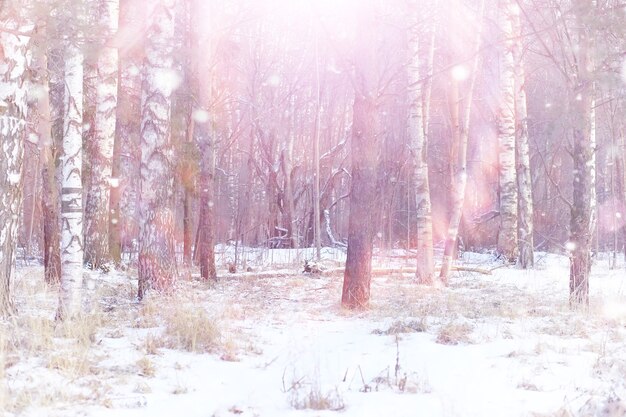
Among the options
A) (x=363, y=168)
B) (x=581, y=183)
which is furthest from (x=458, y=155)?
(x=363, y=168)

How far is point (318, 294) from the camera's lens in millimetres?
8758

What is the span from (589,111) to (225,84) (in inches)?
533

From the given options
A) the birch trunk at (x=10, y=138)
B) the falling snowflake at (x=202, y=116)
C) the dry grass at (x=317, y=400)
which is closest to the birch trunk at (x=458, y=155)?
the falling snowflake at (x=202, y=116)

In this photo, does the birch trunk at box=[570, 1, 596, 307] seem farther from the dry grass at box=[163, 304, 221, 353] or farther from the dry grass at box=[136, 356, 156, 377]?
the dry grass at box=[136, 356, 156, 377]

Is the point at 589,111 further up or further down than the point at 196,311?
further up

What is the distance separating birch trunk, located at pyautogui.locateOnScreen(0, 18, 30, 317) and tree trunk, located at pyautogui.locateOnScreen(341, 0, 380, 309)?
3.83 meters

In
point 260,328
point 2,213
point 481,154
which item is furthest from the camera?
point 481,154

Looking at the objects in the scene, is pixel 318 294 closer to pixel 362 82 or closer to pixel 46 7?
pixel 362 82

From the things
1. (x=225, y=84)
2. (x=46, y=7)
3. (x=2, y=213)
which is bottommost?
(x=2, y=213)

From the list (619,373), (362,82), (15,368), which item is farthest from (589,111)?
(15,368)

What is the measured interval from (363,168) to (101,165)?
20.1ft

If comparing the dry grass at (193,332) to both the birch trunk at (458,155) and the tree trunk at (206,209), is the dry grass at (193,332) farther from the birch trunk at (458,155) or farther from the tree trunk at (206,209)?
the birch trunk at (458,155)

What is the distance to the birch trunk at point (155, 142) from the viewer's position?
7.40 metres

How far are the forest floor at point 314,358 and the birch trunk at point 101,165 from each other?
109 inches
